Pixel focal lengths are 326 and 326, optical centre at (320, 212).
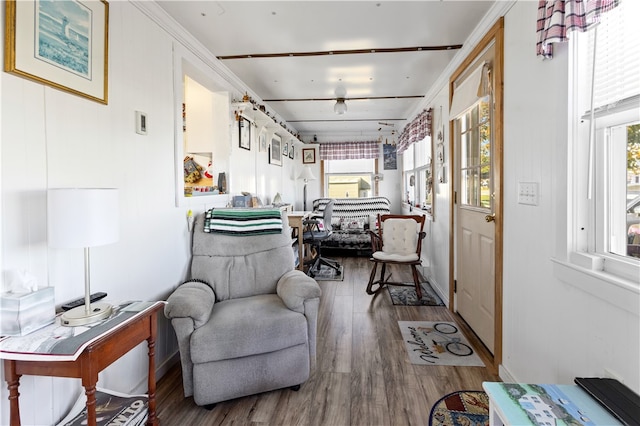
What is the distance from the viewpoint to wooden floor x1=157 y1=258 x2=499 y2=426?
5.74 feet

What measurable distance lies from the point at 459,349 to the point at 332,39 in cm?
256

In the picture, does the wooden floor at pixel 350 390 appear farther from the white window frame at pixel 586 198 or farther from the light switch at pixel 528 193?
the light switch at pixel 528 193

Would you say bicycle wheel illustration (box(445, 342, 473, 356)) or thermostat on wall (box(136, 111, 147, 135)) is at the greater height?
thermostat on wall (box(136, 111, 147, 135))

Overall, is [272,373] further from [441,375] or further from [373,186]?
[373,186]

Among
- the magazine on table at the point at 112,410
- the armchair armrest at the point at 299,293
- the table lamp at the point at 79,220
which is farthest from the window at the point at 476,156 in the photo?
the magazine on table at the point at 112,410

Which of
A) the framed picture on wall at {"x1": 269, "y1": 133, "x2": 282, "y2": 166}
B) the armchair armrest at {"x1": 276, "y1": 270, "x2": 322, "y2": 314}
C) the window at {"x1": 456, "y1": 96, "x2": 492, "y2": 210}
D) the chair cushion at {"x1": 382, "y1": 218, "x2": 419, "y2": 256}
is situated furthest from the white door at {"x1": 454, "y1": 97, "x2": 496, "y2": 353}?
the framed picture on wall at {"x1": 269, "y1": 133, "x2": 282, "y2": 166}

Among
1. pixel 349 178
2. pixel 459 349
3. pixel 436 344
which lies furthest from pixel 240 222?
pixel 349 178

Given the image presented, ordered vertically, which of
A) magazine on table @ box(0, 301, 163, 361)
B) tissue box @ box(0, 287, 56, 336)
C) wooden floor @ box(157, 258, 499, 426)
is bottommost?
wooden floor @ box(157, 258, 499, 426)

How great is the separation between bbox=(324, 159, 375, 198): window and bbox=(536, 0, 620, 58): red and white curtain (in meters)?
5.49

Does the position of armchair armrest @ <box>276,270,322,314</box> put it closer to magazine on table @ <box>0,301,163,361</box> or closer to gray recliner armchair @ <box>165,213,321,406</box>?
gray recliner armchair @ <box>165,213,321,406</box>

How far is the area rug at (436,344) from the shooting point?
7.55 ft

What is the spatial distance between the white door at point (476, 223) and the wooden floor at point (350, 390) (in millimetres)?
303

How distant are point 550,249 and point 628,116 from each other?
0.66 meters

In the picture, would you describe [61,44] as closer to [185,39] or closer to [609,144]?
[185,39]
